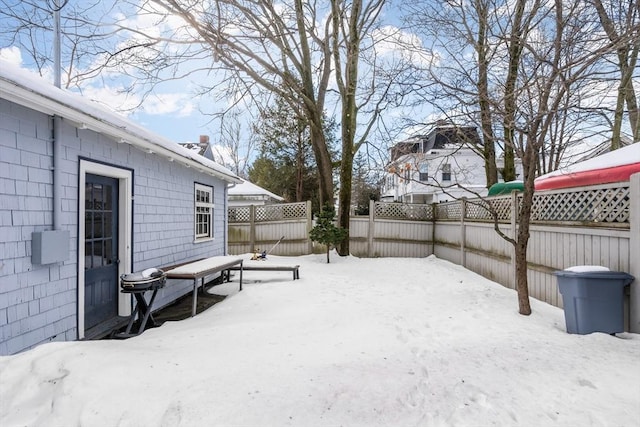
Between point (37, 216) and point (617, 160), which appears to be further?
point (617, 160)

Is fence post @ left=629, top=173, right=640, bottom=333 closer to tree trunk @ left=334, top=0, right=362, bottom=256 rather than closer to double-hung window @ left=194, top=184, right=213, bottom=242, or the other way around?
double-hung window @ left=194, top=184, right=213, bottom=242

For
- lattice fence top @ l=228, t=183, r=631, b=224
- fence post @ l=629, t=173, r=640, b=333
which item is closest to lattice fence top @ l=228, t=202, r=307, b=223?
lattice fence top @ l=228, t=183, r=631, b=224

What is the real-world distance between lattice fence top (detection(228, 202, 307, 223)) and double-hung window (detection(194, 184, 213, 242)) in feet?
11.9

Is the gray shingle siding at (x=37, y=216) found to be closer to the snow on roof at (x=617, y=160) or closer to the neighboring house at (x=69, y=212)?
the neighboring house at (x=69, y=212)

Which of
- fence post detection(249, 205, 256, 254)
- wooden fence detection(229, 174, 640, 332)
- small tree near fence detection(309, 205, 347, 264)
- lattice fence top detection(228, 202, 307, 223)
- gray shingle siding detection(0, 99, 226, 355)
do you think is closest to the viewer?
gray shingle siding detection(0, 99, 226, 355)

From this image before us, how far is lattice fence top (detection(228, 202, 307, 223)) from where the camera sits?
11297 mm

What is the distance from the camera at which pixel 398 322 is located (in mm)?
4250

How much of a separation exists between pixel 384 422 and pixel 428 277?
5877mm

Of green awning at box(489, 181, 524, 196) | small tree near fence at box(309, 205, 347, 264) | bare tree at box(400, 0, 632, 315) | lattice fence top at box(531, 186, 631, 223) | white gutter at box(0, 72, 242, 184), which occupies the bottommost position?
small tree near fence at box(309, 205, 347, 264)

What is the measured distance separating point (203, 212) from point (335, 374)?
5.77 meters

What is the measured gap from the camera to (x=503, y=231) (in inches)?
261

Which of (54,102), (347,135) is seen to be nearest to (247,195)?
(347,135)

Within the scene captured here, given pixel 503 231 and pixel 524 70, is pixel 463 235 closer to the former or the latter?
pixel 503 231

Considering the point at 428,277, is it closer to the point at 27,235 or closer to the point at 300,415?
the point at 300,415
